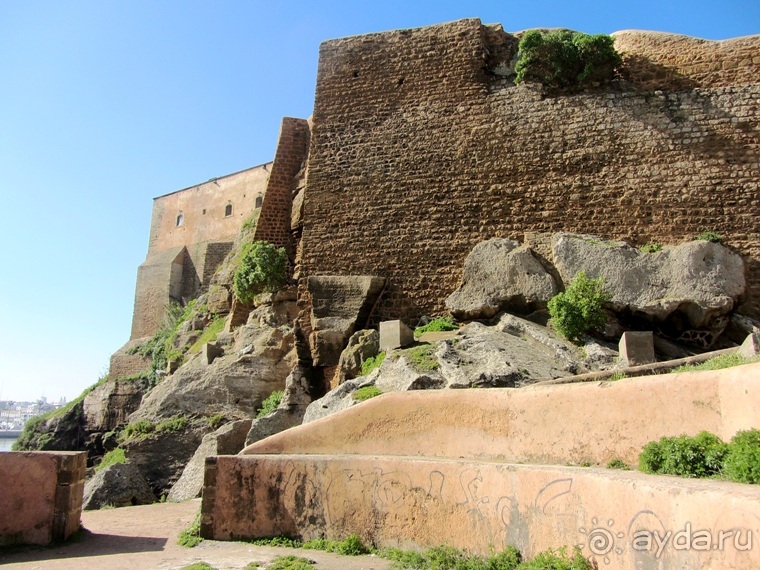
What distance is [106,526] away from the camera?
10562 mm

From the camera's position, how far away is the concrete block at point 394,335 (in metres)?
13.8

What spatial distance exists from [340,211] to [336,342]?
135 inches

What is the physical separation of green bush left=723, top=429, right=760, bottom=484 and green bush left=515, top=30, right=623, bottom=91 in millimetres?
12318

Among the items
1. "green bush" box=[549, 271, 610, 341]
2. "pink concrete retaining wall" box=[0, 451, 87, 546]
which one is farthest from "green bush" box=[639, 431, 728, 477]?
"pink concrete retaining wall" box=[0, 451, 87, 546]

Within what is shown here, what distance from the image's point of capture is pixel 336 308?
1588 cm

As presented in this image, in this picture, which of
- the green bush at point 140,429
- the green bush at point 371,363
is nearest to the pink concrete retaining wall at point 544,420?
the green bush at point 371,363

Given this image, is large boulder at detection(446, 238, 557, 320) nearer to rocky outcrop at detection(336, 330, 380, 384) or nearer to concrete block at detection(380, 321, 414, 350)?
concrete block at detection(380, 321, 414, 350)

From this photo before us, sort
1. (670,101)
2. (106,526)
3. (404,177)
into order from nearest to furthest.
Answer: (106,526) → (670,101) → (404,177)

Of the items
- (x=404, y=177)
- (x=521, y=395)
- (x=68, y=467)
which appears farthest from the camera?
(x=404, y=177)

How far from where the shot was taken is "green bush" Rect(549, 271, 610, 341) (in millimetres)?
13078

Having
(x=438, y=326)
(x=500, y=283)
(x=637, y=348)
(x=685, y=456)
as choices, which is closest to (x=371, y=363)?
(x=438, y=326)

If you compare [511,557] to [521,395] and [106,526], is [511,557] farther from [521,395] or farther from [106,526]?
[106,526]

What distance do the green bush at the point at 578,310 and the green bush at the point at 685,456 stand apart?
7.05 meters

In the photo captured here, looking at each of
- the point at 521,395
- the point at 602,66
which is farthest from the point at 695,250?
the point at 521,395
